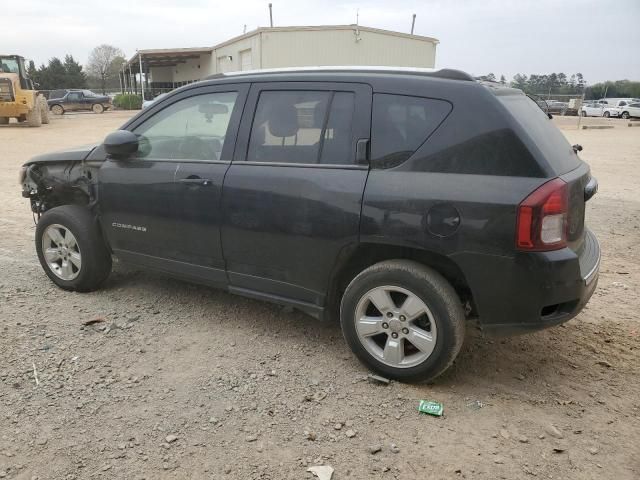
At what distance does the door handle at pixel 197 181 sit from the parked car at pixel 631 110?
149 feet

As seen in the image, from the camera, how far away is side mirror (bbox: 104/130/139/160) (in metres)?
4.01

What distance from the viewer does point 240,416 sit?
2969 millimetres

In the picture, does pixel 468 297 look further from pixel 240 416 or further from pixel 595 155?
pixel 595 155

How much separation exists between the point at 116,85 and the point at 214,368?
82405mm

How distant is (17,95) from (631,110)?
134ft

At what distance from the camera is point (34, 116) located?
24.3 m

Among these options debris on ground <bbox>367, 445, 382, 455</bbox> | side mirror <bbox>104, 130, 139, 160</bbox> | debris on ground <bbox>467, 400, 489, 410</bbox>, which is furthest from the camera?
side mirror <bbox>104, 130, 139, 160</bbox>

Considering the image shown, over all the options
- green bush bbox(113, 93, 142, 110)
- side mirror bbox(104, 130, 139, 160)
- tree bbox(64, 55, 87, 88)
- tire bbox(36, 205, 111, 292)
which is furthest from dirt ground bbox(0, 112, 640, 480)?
tree bbox(64, 55, 87, 88)

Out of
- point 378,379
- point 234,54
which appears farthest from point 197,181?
point 234,54

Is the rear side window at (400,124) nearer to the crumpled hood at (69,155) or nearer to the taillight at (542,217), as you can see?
the taillight at (542,217)

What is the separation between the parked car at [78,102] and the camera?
37.7 meters

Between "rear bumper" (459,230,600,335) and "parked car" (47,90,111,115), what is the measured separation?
40.3 metres

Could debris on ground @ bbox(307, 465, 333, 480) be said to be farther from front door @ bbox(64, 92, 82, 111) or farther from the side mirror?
front door @ bbox(64, 92, 82, 111)

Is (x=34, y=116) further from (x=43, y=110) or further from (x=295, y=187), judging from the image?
(x=295, y=187)
